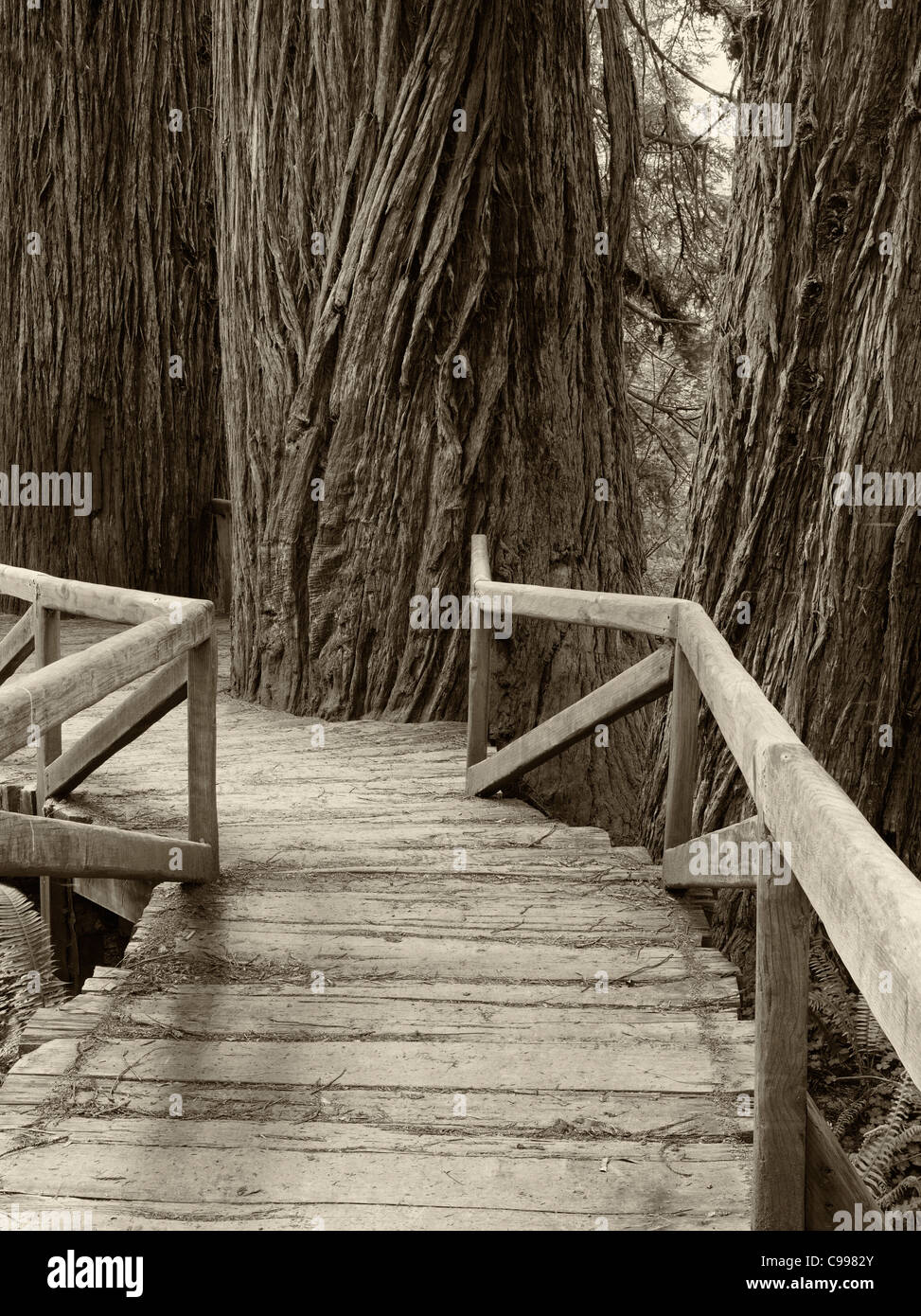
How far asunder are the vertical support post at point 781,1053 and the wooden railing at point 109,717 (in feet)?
4.77

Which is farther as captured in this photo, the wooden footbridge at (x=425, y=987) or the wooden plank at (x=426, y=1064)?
the wooden plank at (x=426, y=1064)

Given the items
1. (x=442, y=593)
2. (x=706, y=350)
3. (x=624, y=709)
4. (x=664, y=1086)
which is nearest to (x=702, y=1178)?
(x=664, y=1086)

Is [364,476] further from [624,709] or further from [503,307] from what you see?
[624,709]

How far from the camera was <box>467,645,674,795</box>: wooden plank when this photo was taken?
4.24 meters

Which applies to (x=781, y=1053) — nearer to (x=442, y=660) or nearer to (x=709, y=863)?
(x=709, y=863)

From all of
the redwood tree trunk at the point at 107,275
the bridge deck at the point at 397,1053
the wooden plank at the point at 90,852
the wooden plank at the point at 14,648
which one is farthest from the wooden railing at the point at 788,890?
the redwood tree trunk at the point at 107,275

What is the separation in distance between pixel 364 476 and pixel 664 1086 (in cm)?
413

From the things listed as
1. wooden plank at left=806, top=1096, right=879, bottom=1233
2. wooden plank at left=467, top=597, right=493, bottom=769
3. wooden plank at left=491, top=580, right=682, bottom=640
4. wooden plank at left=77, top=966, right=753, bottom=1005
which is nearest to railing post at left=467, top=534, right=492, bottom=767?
wooden plank at left=467, top=597, right=493, bottom=769

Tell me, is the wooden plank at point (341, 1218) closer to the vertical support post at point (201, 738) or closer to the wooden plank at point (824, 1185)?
the wooden plank at point (824, 1185)

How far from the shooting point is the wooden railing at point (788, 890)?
1518 millimetres

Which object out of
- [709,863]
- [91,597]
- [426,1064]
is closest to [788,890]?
[426,1064]

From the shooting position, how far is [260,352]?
6887 mm

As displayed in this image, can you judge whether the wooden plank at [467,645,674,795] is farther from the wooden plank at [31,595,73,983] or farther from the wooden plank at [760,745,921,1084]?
Result: the wooden plank at [760,745,921,1084]

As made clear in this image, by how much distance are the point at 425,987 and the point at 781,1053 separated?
4.58 feet
